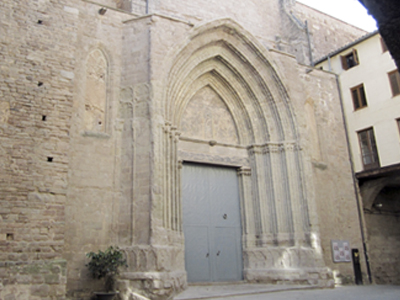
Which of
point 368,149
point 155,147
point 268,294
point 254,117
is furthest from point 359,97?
point 155,147

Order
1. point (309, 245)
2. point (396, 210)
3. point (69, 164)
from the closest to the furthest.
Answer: point (69, 164)
point (309, 245)
point (396, 210)

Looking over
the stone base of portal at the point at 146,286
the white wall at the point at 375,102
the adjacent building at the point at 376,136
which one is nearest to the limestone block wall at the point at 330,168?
the white wall at the point at 375,102

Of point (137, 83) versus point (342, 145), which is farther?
point (342, 145)

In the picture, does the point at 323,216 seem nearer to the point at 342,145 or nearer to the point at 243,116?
the point at 342,145

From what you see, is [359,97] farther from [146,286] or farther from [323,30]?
[146,286]

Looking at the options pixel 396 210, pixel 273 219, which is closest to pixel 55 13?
pixel 273 219

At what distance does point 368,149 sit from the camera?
1242 cm

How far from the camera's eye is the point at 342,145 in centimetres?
1254

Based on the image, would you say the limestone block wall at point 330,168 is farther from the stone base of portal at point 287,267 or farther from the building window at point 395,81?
the building window at point 395,81

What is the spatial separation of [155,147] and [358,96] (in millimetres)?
7637

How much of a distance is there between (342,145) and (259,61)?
3.80 metres

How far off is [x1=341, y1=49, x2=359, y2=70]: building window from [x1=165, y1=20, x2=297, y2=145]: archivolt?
11.7 feet

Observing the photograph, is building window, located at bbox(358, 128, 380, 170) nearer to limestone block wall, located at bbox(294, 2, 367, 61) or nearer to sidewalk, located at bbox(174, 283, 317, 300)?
limestone block wall, located at bbox(294, 2, 367, 61)

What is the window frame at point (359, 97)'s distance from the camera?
12738 millimetres
